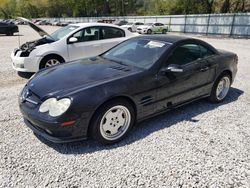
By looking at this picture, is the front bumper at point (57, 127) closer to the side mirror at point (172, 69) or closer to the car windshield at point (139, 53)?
the car windshield at point (139, 53)

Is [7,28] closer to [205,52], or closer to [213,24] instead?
[213,24]

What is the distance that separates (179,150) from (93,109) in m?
1.29

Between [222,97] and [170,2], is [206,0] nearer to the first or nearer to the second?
[170,2]

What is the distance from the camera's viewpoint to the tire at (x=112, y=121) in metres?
3.04

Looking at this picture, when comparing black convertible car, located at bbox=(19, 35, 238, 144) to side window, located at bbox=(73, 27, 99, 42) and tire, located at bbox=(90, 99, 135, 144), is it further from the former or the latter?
side window, located at bbox=(73, 27, 99, 42)

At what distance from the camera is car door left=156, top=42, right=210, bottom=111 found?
3678mm

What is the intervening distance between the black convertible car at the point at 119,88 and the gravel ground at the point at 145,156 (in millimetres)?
265

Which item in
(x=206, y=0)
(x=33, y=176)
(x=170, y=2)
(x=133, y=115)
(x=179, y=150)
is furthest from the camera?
(x=170, y=2)

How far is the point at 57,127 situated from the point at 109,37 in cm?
504

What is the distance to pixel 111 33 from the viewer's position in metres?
7.40

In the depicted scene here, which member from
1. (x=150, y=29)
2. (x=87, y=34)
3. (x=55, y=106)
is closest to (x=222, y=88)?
(x=55, y=106)

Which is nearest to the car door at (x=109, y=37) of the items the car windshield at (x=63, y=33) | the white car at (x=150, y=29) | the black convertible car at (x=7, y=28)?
the car windshield at (x=63, y=33)

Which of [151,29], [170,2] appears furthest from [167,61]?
[170,2]

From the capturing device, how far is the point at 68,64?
4047 mm
